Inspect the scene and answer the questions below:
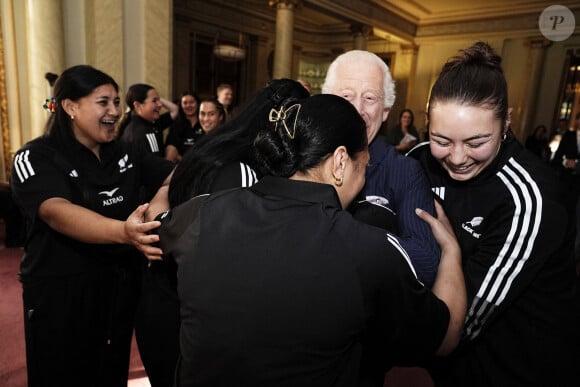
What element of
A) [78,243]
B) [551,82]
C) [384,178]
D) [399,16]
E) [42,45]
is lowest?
[78,243]

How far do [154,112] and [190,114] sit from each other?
3.14 feet

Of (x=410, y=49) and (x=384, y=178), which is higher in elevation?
(x=410, y=49)

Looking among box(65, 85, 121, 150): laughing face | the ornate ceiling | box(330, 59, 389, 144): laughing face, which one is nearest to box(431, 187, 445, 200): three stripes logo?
box(330, 59, 389, 144): laughing face

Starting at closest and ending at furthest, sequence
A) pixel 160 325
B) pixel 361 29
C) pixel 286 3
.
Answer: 1. pixel 160 325
2. pixel 286 3
3. pixel 361 29

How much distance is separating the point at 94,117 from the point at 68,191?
398 millimetres

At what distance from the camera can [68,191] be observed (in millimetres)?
1541

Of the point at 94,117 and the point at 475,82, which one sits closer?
the point at 475,82

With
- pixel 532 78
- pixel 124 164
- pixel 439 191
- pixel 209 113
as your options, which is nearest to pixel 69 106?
pixel 124 164

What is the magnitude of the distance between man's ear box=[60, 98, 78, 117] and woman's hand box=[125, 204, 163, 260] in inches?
31.0

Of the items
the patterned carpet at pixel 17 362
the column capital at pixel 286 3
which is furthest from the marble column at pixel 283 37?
the patterned carpet at pixel 17 362

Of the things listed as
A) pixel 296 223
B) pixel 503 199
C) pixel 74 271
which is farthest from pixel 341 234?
pixel 74 271

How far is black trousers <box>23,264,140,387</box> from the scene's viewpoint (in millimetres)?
1607

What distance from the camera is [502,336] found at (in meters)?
1.27

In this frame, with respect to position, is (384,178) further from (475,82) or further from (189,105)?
(189,105)
